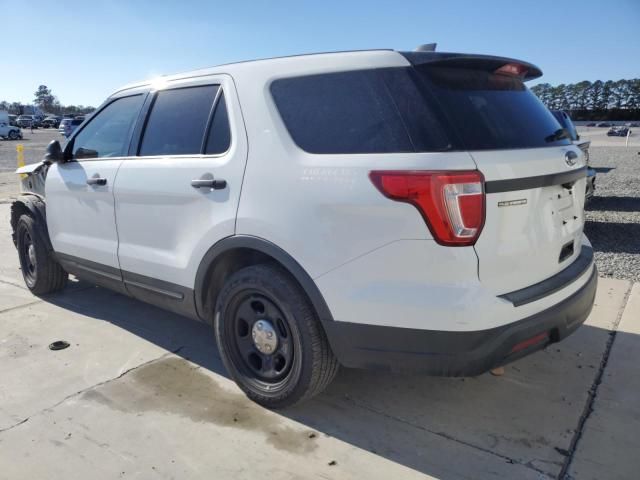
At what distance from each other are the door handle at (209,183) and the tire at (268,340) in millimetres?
494

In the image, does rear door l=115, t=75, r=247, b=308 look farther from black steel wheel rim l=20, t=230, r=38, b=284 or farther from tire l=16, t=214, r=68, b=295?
black steel wheel rim l=20, t=230, r=38, b=284

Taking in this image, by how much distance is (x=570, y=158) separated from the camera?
269 centimetres

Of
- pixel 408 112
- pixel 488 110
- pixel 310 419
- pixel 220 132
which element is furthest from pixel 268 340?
pixel 488 110

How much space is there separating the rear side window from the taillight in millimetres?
162

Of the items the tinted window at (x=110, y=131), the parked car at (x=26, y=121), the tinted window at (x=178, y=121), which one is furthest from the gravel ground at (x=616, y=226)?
the parked car at (x=26, y=121)

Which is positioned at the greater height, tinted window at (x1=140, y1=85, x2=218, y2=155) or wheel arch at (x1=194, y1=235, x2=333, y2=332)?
tinted window at (x1=140, y1=85, x2=218, y2=155)

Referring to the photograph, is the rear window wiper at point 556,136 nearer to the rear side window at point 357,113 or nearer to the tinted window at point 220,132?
the rear side window at point 357,113

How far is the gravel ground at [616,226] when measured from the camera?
557cm

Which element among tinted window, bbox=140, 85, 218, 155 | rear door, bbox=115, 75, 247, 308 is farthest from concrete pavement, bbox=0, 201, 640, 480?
tinted window, bbox=140, 85, 218, 155

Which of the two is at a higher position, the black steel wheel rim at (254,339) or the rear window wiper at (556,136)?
the rear window wiper at (556,136)

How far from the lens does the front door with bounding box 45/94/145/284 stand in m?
3.76

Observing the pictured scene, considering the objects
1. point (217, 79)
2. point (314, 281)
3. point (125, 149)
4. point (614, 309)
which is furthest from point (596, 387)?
point (125, 149)

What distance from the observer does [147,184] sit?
338 cm

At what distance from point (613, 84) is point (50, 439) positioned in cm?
14030
